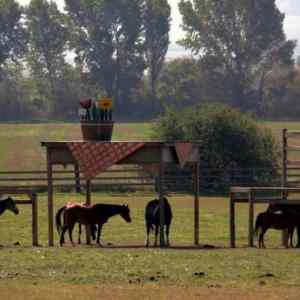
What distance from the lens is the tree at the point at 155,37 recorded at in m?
104

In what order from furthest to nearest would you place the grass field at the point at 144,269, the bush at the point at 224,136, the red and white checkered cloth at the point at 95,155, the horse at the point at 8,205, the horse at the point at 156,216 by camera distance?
the bush at the point at 224,136, the horse at the point at 8,205, the horse at the point at 156,216, the red and white checkered cloth at the point at 95,155, the grass field at the point at 144,269

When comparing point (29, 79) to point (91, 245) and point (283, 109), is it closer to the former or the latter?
point (283, 109)

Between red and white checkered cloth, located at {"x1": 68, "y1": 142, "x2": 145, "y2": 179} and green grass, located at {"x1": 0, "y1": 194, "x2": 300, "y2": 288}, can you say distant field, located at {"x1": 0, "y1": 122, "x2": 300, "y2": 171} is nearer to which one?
green grass, located at {"x1": 0, "y1": 194, "x2": 300, "y2": 288}

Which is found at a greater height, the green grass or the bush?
the bush

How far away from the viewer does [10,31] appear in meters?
104

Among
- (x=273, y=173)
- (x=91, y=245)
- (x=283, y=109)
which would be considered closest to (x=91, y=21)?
(x=283, y=109)

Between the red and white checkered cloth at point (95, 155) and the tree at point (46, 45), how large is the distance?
82.7 metres

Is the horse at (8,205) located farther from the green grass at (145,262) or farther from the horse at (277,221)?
the horse at (277,221)

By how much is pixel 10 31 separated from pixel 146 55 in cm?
1351

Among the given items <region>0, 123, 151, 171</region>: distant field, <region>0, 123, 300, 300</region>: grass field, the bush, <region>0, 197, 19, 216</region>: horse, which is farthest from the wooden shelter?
<region>0, 123, 151, 171</region>: distant field

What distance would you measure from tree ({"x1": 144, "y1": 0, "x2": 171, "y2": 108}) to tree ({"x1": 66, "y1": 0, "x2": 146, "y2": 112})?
1018mm

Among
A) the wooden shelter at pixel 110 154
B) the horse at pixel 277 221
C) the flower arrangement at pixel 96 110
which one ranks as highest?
the flower arrangement at pixel 96 110

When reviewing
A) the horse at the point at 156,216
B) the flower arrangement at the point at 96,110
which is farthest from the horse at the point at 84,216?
the flower arrangement at the point at 96,110

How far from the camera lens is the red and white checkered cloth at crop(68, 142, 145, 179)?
17891mm
